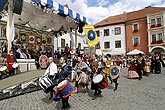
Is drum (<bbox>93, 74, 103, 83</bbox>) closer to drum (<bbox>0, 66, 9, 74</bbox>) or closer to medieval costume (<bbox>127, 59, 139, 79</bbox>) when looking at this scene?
drum (<bbox>0, 66, 9, 74</bbox>)

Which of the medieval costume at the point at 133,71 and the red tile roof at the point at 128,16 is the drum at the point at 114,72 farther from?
the red tile roof at the point at 128,16

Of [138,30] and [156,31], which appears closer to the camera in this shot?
[156,31]

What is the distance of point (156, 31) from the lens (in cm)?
3634

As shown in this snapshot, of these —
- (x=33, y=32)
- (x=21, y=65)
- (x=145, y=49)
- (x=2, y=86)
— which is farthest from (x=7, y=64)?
(x=145, y=49)

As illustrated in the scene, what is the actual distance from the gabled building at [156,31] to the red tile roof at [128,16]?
186 centimetres

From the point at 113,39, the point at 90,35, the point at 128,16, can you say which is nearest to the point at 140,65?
the point at 90,35

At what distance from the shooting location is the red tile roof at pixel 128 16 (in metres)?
39.6

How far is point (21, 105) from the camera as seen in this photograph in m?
6.18

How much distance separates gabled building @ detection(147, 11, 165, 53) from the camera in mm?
35656

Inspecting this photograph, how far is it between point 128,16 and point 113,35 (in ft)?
19.0

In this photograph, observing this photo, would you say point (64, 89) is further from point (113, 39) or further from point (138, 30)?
point (113, 39)

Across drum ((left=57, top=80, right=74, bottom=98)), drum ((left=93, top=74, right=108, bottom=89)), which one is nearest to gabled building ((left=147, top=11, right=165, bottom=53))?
drum ((left=93, top=74, right=108, bottom=89))

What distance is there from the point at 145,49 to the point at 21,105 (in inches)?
1403

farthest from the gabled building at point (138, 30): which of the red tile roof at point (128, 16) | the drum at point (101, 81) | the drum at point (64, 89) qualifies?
the drum at point (64, 89)
